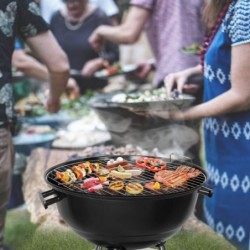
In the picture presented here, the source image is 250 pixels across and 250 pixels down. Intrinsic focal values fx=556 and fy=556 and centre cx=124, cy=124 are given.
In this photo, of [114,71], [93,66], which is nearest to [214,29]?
[114,71]

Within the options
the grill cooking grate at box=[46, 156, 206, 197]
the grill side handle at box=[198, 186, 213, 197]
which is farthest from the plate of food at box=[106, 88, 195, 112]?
the grill side handle at box=[198, 186, 213, 197]

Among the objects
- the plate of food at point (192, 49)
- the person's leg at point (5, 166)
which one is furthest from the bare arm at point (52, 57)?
the plate of food at point (192, 49)

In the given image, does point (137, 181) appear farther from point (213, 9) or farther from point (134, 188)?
point (213, 9)

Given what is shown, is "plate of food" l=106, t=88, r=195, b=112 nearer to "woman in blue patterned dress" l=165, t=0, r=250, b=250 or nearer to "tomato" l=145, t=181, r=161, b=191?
"woman in blue patterned dress" l=165, t=0, r=250, b=250

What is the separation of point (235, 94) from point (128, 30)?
1.13m

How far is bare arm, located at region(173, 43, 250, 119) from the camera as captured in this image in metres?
2.35

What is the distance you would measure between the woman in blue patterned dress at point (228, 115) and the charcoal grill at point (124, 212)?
0.66m

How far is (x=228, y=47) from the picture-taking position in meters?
2.50

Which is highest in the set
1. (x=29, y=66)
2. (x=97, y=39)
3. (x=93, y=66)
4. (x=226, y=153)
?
(x=97, y=39)

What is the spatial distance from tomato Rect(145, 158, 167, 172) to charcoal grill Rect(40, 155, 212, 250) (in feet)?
0.68

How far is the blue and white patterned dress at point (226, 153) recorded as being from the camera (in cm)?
255

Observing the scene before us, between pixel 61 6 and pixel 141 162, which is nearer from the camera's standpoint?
pixel 141 162

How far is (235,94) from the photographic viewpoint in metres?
2.46

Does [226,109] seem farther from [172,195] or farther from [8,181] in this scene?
[8,181]
